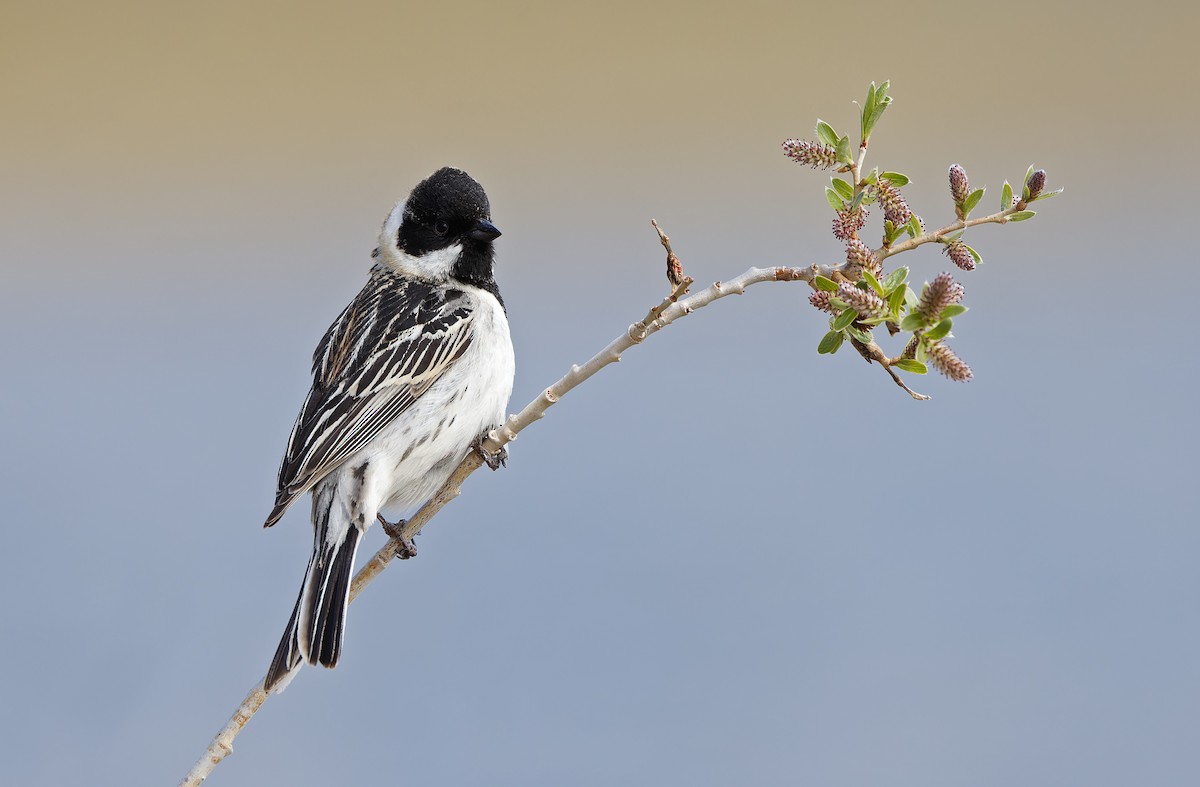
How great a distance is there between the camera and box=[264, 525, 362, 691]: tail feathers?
1943mm

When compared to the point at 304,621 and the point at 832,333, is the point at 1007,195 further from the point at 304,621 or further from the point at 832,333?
the point at 304,621

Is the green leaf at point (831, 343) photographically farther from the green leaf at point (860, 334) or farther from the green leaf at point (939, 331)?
the green leaf at point (939, 331)

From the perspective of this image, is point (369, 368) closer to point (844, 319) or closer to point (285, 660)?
point (285, 660)

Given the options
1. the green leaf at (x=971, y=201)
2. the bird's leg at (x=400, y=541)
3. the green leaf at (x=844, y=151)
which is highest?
the green leaf at (x=971, y=201)

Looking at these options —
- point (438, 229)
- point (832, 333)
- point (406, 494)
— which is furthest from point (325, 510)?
point (832, 333)

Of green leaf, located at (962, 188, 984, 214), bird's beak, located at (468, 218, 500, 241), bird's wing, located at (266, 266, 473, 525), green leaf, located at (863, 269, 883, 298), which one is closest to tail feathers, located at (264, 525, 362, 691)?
bird's wing, located at (266, 266, 473, 525)

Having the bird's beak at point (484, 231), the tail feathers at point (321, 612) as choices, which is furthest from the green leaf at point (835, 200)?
the bird's beak at point (484, 231)

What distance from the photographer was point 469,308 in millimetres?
2609

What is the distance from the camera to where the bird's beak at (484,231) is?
8.54 feet

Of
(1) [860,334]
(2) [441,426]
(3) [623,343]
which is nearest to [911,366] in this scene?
(1) [860,334]

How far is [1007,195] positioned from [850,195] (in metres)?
0.20

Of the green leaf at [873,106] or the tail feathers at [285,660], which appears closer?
the green leaf at [873,106]

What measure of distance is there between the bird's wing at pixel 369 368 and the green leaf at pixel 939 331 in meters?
1.36

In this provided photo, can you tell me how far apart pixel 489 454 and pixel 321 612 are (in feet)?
1.57
